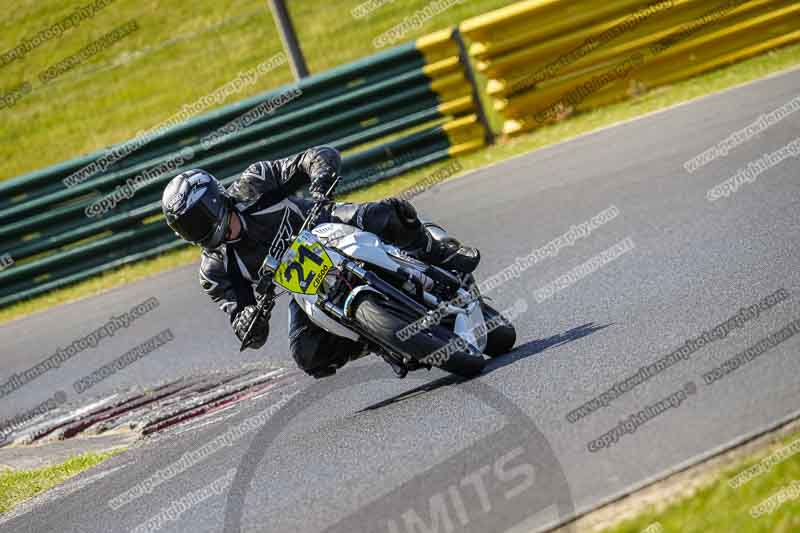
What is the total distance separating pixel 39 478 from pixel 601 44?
27.7 feet

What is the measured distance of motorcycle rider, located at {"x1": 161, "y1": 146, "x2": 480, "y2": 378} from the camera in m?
6.74

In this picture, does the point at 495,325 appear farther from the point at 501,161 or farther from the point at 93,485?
the point at 501,161

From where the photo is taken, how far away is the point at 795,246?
24.5 feet

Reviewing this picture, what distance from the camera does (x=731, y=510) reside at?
13.6 feet

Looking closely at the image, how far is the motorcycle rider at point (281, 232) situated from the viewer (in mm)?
6738

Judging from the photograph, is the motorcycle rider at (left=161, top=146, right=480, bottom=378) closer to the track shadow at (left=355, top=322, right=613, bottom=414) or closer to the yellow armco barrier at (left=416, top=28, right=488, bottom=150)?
the track shadow at (left=355, top=322, right=613, bottom=414)
